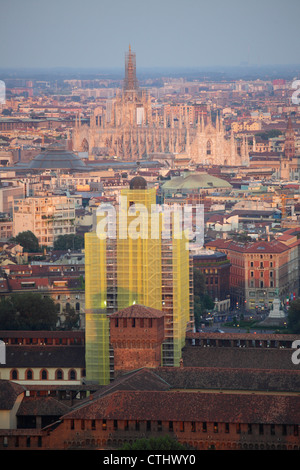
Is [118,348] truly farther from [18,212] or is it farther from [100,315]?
[18,212]

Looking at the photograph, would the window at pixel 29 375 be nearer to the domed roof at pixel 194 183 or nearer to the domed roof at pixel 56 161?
the domed roof at pixel 194 183

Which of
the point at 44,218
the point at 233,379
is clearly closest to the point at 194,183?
the point at 44,218

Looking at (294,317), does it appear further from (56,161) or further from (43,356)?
(56,161)

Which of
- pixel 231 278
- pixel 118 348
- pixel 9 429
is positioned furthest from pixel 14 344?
pixel 231 278

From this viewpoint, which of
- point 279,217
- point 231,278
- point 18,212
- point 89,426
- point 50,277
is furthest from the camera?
point 279,217

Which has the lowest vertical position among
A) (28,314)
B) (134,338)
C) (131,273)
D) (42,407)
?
(28,314)

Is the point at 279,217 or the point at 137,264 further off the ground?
the point at 137,264
